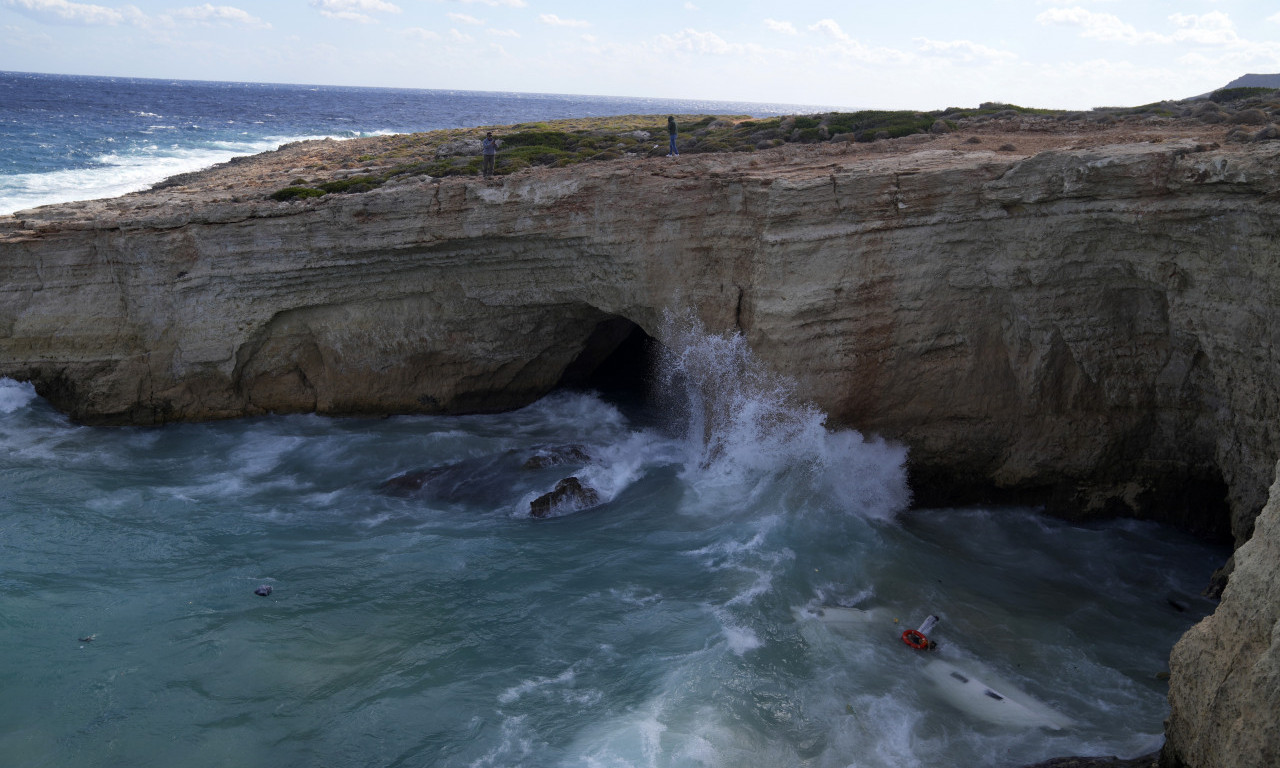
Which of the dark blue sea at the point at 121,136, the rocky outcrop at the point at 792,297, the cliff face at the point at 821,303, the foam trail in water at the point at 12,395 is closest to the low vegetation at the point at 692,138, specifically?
the rocky outcrop at the point at 792,297

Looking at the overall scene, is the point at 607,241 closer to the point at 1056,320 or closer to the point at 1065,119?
the point at 1056,320

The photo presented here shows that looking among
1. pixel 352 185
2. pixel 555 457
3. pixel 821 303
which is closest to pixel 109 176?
pixel 352 185

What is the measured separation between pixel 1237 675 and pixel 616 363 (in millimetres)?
18802

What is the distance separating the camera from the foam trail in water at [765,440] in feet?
56.3

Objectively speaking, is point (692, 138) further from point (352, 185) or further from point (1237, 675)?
point (1237, 675)

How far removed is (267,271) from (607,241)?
8507 mm

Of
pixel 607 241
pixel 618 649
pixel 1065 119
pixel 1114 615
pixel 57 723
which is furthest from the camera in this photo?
A: pixel 1065 119

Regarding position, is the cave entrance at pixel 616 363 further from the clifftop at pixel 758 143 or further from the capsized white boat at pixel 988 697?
the capsized white boat at pixel 988 697

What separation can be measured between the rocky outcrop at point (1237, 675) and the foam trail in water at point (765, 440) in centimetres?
754

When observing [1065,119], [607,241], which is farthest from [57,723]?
[1065,119]

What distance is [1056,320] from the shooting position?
1576 centimetres

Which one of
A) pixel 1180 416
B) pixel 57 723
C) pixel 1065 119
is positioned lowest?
pixel 57 723

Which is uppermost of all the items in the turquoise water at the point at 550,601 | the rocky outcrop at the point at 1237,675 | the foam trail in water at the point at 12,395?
the rocky outcrop at the point at 1237,675

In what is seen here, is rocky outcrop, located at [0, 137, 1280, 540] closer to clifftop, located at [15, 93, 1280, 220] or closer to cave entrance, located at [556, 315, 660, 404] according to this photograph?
cave entrance, located at [556, 315, 660, 404]
